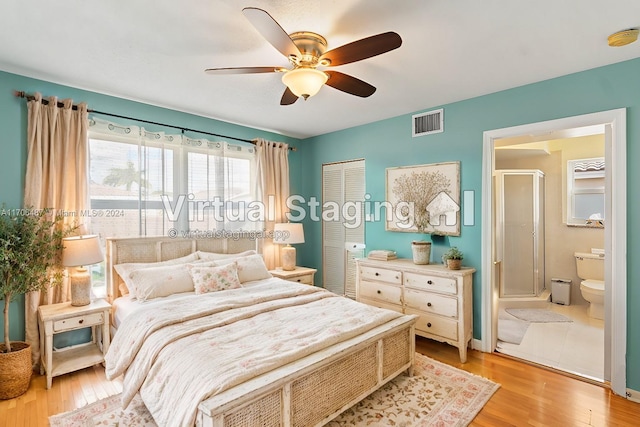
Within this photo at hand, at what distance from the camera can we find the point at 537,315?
176 inches

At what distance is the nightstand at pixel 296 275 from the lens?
429cm

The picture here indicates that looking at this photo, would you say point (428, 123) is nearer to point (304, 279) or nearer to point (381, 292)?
point (381, 292)

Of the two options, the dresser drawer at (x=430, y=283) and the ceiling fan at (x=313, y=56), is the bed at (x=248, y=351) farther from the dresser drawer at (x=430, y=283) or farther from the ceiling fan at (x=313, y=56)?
the ceiling fan at (x=313, y=56)

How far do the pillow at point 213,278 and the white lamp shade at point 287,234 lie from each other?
46.3 inches

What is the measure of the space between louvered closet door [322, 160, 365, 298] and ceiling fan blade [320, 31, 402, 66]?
261 cm

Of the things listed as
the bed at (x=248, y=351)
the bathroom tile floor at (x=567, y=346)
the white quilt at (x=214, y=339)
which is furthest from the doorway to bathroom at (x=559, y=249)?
the white quilt at (x=214, y=339)

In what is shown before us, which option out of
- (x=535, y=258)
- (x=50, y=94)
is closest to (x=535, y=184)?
(x=535, y=258)

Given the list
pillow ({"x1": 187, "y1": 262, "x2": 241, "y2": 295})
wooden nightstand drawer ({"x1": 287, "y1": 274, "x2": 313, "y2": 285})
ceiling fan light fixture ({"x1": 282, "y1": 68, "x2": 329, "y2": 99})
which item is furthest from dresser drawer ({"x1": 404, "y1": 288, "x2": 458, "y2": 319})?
ceiling fan light fixture ({"x1": 282, "y1": 68, "x2": 329, "y2": 99})

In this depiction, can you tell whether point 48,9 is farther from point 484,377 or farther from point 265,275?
point 484,377

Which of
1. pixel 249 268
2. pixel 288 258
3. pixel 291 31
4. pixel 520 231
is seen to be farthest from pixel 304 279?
pixel 520 231

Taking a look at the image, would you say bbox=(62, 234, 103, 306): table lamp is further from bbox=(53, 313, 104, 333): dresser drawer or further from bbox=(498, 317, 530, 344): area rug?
bbox=(498, 317, 530, 344): area rug

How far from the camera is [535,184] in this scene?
505 centimetres

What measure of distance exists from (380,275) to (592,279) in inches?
128

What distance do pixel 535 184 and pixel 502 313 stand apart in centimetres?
207
